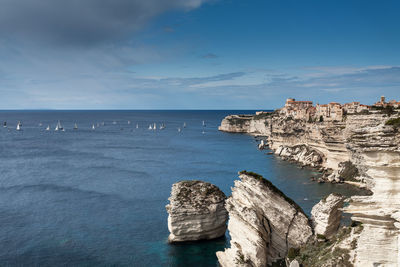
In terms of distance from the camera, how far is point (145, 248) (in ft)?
98.2

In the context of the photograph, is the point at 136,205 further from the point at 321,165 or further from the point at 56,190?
the point at 321,165

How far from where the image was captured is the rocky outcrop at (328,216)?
2117cm

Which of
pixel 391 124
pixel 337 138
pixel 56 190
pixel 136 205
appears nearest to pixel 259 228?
pixel 391 124

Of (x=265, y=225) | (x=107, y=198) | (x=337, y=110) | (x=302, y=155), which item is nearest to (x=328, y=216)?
(x=265, y=225)

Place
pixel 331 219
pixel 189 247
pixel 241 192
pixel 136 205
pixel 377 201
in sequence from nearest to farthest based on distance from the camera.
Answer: pixel 377 201 → pixel 331 219 → pixel 241 192 → pixel 189 247 → pixel 136 205

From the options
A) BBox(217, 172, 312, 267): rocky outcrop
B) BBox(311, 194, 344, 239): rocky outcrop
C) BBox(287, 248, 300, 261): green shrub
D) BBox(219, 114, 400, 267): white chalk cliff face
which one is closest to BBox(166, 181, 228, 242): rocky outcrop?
BBox(217, 172, 312, 267): rocky outcrop

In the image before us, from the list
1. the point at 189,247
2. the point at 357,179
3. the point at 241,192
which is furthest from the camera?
the point at 357,179

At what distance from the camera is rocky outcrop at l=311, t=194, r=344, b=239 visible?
834 inches

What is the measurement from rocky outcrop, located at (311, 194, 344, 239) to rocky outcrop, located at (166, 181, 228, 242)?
10354mm

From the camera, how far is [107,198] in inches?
1802

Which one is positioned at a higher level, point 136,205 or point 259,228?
point 259,228

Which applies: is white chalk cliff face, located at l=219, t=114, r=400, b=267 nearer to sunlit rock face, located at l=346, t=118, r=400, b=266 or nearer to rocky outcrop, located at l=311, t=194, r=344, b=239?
sunlit rock face, located at l=346, t=118, r=400, b=266

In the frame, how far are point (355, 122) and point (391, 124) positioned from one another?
43.6 meters

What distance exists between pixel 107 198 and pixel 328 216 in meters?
33.4
